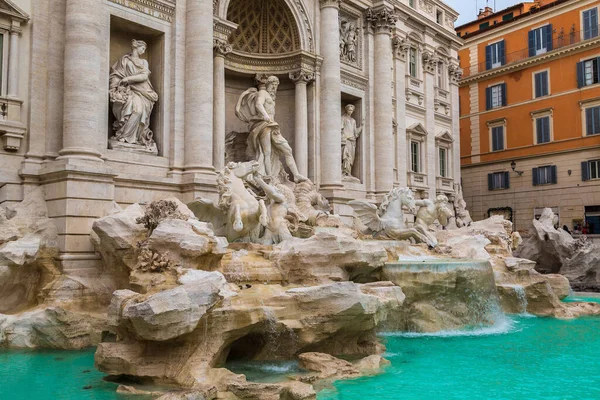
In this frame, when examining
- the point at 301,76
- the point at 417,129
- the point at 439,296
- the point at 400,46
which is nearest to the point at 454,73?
the point at 417,129

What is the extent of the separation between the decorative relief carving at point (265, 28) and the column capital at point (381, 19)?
4270mm

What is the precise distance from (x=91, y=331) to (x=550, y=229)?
53.0ft

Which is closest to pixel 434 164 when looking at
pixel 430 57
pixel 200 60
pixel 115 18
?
pixel 430 57

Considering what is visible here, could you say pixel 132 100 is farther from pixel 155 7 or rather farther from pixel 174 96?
pixel 155 7

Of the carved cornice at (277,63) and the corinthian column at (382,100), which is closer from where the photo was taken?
the carved cornice at (277,63)

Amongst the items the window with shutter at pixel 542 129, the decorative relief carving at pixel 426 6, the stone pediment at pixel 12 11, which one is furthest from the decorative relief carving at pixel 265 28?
the window with shutter at pixel 542 129

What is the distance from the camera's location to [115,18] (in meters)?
13.2

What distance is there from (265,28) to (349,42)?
362 cm

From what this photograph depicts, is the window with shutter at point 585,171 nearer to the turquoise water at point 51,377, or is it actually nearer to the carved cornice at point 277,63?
the carved cornice at point 277,63

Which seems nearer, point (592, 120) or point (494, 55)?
point (592, 120)

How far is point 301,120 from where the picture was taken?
1823 centimetres

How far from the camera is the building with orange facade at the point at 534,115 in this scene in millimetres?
27719

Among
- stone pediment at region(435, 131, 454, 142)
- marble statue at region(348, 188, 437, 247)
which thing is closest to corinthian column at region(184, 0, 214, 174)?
marble statue at region(348, 188, 437, 247)

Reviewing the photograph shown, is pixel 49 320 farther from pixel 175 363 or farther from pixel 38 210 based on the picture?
pixel 175 363
